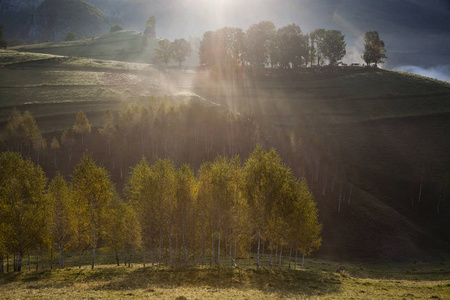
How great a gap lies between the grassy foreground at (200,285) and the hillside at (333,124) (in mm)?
37062

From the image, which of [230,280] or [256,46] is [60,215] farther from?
[256,46]

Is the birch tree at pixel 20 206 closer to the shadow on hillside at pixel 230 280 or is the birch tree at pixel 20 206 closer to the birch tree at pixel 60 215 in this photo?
the birch tree at pixel 60 215

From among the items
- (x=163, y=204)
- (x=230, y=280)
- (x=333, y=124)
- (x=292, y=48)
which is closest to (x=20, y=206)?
(x=163, y=204)

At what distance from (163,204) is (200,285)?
1600 centimetres

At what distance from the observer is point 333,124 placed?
5118 inches

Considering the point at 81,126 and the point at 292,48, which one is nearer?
the point at 81,126

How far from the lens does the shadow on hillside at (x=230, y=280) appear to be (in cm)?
3284

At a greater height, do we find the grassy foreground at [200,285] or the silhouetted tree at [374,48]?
the silhouetted tree at [374,48]

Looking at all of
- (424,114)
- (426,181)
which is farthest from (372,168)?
(424,114)

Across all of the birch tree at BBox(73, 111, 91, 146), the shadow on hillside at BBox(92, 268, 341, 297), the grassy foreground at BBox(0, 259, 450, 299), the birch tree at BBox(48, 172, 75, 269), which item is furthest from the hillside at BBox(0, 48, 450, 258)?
the birch tree at BBox(48, 172, 75, 269)

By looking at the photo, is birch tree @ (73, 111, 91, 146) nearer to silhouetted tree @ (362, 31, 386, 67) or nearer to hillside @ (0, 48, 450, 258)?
hillside @ (0, 48, 450, 258)

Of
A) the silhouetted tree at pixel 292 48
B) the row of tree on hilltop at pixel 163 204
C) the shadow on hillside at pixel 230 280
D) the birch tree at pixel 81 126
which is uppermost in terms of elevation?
the silhouetted tree at pixel 292 48

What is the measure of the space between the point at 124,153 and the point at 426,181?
10628 centimetres

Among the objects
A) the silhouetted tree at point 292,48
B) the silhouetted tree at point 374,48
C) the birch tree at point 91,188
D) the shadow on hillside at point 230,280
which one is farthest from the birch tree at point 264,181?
the silhouetted tree at point 374,48
